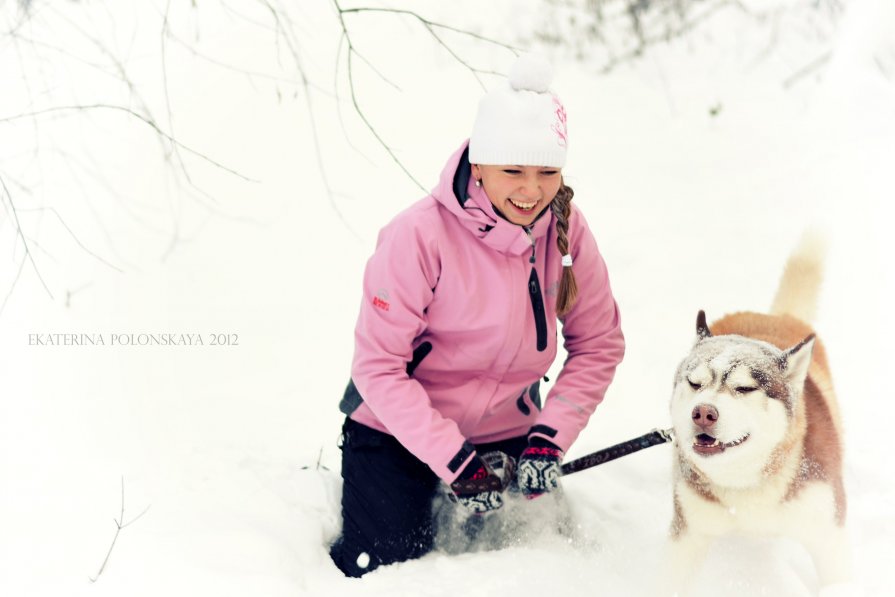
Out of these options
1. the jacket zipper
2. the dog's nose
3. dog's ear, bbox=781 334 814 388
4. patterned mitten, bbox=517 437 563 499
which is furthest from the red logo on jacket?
dog's ear, bbox=781 334 814 388

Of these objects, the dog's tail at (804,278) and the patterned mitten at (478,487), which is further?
the dog's tail at (804,278)

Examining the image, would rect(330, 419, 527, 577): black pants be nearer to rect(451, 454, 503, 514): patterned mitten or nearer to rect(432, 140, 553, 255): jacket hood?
rect(451, 454, 503, 514): patterned mitten

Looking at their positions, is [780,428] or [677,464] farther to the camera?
[677,464]

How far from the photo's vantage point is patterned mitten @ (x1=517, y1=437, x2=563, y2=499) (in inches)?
78.4

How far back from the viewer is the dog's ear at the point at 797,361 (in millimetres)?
1608

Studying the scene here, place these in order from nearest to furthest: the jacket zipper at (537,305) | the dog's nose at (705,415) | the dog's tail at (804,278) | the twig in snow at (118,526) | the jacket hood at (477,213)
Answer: the dog's nose at (705,415) → the twig in snow at (118,526) → the jacket hood at (477,213) → the jacket zipper at (537,305) → the dog's tail at (804,278)

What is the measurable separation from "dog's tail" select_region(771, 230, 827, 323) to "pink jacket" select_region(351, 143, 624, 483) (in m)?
0.58

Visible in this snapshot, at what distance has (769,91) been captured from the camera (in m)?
4.34

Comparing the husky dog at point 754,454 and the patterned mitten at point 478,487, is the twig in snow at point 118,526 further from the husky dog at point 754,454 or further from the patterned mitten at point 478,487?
the husky dog at point 754,454

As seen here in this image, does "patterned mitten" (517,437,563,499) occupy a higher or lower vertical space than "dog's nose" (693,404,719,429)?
lower

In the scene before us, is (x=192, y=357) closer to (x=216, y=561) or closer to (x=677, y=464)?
(x=216, y=561)

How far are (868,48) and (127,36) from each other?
3926mm

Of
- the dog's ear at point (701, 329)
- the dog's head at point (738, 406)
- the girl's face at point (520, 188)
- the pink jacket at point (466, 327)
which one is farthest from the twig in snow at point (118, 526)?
the dog's ear at point (701, 329)

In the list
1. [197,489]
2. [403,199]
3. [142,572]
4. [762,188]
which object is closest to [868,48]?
[762,188]
